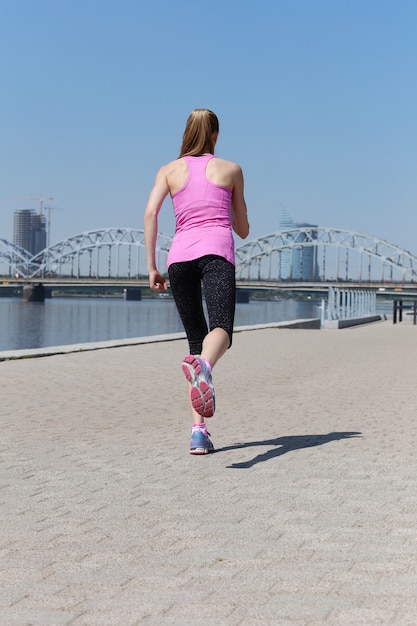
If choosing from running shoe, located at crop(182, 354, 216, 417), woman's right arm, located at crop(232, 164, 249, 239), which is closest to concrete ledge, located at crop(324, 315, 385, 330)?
woman's right arm, located at crop(232, 164, 249, 239)

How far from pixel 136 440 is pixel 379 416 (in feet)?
8.09

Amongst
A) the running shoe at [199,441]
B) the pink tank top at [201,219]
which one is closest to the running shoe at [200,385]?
the running shoe at [199,441]

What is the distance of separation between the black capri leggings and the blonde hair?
2.09ft

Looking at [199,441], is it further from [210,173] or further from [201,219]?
[210,173]

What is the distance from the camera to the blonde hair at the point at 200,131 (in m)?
5.41

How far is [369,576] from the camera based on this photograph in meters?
3.03

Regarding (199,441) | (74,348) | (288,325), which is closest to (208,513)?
(199,441)

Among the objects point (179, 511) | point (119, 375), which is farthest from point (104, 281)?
point (179, 511)

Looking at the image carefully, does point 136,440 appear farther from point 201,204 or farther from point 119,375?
point 119,375

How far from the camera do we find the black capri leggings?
5289 millimetres

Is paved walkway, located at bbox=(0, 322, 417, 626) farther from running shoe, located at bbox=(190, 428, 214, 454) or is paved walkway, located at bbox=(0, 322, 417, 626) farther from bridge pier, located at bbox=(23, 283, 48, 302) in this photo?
bridge pier, located at bbox=(23, 283, 48, 302)

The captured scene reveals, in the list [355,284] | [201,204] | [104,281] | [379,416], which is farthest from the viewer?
[104,281]

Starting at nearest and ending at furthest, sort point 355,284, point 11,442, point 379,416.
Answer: point 11,442 → point 379,416 → point 355,284

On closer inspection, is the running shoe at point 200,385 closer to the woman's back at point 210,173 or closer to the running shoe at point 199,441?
the running shoe at point 199,441
